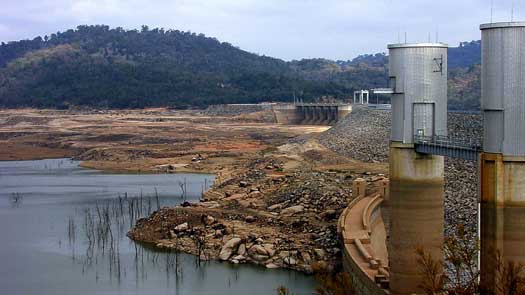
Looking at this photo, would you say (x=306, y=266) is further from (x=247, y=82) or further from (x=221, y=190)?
(x=247, y=82)

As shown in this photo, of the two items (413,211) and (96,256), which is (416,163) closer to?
(413,211)

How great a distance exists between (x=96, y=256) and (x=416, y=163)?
68.5 feet

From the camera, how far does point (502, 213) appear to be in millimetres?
16375

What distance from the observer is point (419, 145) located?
2189cm

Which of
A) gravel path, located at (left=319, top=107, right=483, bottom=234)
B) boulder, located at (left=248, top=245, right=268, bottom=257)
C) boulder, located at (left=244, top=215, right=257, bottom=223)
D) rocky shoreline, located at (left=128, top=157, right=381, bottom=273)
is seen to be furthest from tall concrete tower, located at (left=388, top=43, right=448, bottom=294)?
boulder, located at (left=244, top=215, right=257, bottom=223)

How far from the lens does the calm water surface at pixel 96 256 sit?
3341 centimetres

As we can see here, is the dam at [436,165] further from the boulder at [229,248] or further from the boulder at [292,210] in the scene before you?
A: the boulder at [292,210]

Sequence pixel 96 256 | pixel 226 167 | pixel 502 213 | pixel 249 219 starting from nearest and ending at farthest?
pixel 502 213, pixel 96 256, pixel 249 219, pixel 226 167

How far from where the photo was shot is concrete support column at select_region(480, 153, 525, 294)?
1625 cm

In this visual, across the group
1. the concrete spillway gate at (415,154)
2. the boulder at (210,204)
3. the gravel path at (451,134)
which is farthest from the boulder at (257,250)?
the concrete spillway gate at (415,154)

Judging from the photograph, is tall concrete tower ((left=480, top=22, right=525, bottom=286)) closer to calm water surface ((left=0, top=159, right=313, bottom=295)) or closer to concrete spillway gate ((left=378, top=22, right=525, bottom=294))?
concrete spillway gate ((left=378, top=22, right=525, bottom=294))

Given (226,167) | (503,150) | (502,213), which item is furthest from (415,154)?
(226,167)

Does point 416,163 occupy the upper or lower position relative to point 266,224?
upper

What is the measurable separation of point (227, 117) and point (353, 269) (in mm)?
116130
